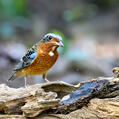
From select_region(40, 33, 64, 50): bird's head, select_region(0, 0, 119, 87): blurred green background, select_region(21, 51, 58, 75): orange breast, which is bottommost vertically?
select_region(21, 51, 58, 75): orange breast

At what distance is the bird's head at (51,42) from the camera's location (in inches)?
218

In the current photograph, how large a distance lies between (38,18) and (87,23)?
2.60 metres

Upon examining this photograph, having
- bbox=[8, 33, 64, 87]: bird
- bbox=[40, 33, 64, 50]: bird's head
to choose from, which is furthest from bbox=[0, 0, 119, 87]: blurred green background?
bbox=[40, 33, 64, 50]: bird's head

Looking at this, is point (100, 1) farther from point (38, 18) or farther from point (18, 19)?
point (18, 19)

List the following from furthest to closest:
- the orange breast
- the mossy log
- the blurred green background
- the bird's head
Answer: the blurred green background < the orange breast < the bird's head < the mossy log

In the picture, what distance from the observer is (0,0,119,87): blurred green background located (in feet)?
31.4

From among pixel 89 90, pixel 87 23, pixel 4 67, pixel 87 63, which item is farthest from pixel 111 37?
pixel 89 90

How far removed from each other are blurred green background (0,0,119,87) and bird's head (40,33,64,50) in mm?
2223

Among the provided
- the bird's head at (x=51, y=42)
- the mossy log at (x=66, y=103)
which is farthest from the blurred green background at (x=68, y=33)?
the mossy log at (x=66, y=103)

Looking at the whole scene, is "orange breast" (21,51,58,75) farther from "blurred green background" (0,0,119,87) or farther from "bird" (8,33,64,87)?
"blurred green background" (0,0,119,87)

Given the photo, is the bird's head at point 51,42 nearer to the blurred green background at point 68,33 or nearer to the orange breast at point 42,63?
the orange breast at point 42,63

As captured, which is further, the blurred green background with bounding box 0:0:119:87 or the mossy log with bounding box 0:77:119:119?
the blurred green background with bounding box 0:0:119:87

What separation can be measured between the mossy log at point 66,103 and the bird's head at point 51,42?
0.95 metres

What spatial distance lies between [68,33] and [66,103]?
447 inches
